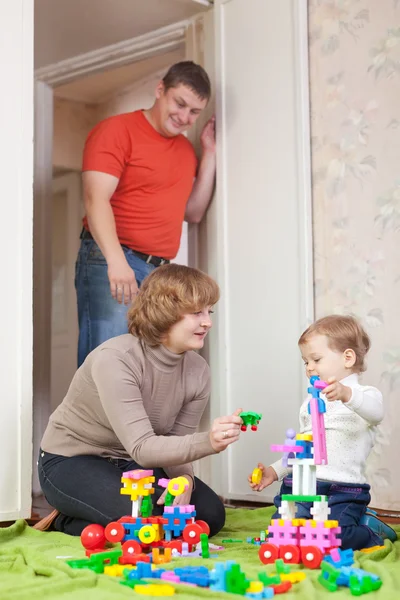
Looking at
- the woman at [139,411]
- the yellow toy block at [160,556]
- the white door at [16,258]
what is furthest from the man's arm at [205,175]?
the yellow toy block at [160,556]

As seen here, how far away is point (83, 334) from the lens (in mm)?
2998

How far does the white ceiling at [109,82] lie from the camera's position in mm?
4582

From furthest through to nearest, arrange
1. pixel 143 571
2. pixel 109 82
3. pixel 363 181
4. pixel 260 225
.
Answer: pixel 109 82 → pixel 260 225 → pixel 363 181 → pixel 143 571

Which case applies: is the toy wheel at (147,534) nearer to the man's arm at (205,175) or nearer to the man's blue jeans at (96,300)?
the man's blue jeans at (96,300)

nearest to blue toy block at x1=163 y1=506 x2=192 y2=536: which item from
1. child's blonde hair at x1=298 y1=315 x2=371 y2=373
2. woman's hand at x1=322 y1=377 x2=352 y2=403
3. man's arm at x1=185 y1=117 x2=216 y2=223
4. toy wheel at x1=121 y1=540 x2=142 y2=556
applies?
toy wheel at x1=121 y1=540 x2=142 y2=556

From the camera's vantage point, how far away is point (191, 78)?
2.93 meters

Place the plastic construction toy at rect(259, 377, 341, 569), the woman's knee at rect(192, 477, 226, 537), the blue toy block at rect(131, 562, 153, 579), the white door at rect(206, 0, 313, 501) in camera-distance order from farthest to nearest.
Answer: the white door at rect(206, 0, 313, 501) < the woman's knee at rect(192, 477, 226, 537) < the plastic construction toy at rect(259, 377, 341, 569) < the blue toy block at rect(131, 562, 153, 579)

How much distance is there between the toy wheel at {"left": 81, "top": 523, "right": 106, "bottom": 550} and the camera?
70.4 inches

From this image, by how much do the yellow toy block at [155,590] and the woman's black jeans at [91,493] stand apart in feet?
2.04

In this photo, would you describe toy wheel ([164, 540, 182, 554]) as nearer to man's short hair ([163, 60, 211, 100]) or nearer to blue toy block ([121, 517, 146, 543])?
blue toy block ([121, 517, 146, 543])

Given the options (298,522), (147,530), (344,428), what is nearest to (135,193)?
(344,428)

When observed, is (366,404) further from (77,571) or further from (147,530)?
(77,571)

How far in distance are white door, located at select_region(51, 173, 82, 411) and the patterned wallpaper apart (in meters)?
2.51

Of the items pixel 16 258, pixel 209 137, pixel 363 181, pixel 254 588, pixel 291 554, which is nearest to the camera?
pixel 254 588
